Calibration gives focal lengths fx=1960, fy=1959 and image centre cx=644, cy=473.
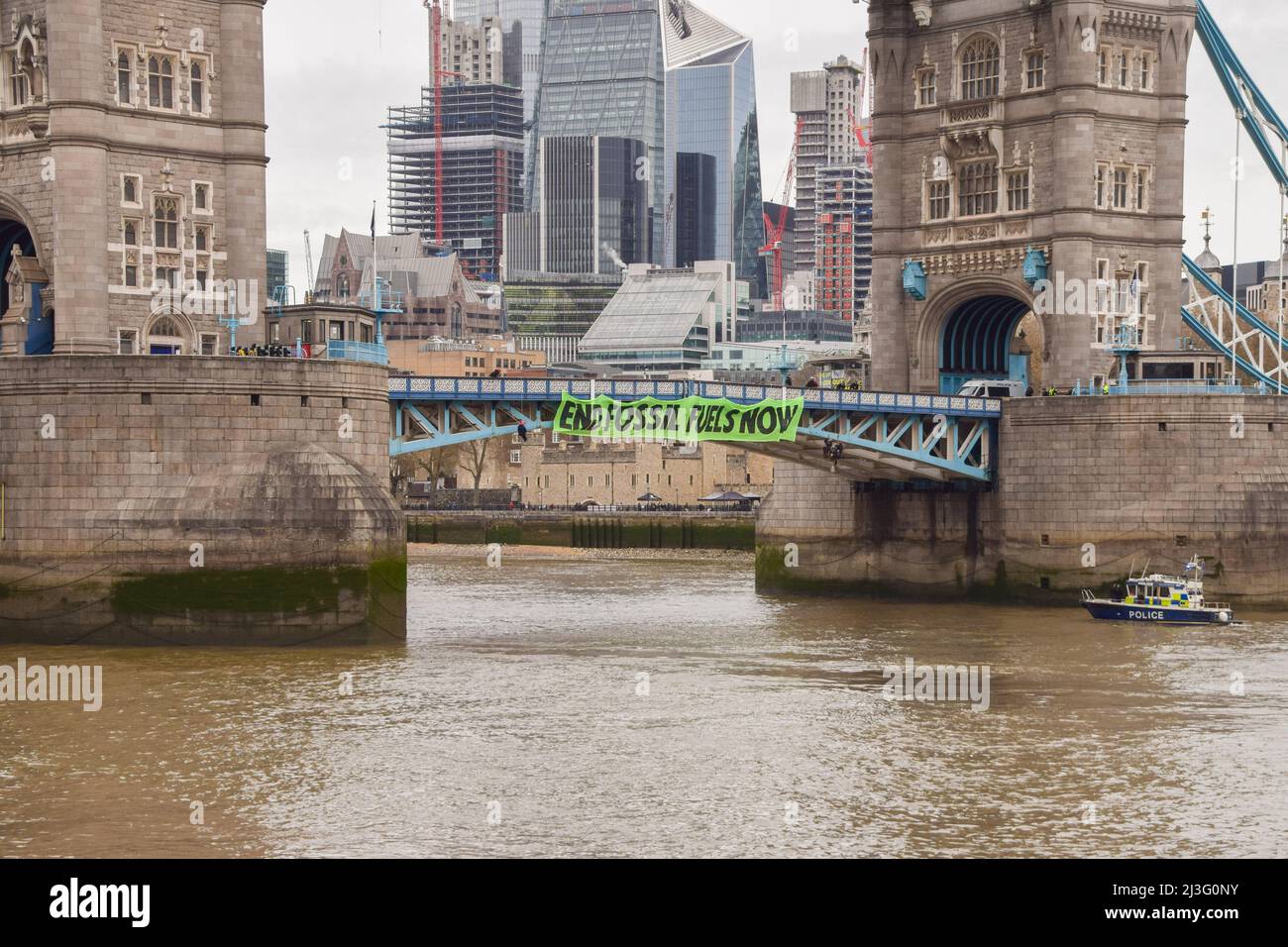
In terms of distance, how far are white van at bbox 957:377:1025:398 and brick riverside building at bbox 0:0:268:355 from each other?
3218cm

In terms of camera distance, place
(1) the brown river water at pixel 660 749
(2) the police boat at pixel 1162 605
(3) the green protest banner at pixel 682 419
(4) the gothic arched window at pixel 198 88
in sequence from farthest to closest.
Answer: (2) the police boat at pixel 1162 605 < (3) the green protest banner at pixel 682 419 < (4) the gothic arched window at pixel 198 88 < (1) the brown river water at pixel 660 749

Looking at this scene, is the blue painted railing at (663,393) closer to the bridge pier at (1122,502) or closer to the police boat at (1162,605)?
the bridge pier at (1122,502)

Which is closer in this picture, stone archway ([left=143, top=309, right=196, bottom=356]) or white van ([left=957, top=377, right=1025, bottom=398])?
stone archway ([left=143, top=309, right=196, bottom=356])

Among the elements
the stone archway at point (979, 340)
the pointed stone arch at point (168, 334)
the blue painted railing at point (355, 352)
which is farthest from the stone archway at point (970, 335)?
the pointed stone arch at point (168, 334)

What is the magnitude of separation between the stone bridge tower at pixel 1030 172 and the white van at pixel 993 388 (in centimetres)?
130

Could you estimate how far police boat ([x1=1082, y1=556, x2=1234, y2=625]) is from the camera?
2721 inches

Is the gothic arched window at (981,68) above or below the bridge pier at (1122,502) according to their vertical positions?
above

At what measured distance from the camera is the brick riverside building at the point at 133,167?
208ft

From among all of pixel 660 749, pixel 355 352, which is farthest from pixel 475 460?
pixel 660 749

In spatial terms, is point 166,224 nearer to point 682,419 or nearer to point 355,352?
point 355,352

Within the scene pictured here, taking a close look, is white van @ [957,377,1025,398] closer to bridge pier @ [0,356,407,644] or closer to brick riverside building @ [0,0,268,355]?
brick riverside building @ [0,0,268,355]

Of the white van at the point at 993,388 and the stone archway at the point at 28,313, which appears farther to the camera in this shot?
the white van at the point at 993,388

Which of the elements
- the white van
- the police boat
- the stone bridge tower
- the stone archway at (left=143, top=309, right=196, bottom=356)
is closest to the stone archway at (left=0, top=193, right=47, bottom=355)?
the stone archway at (left=143, top=309, right=196, bottom=356)
